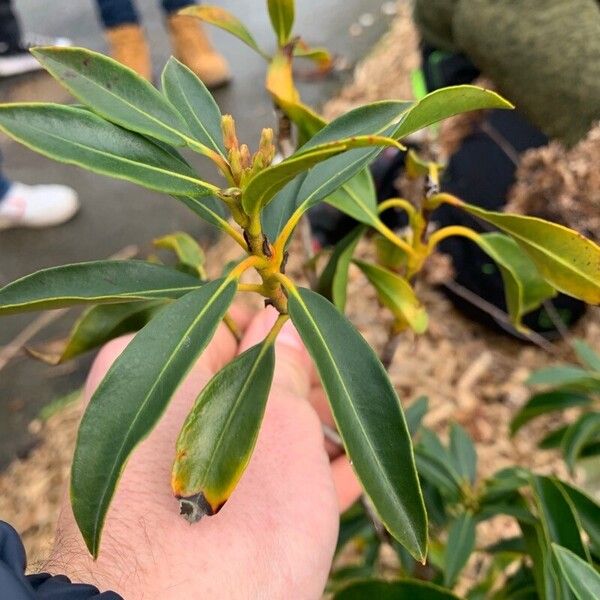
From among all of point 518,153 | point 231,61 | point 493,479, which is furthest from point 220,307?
point 231,61

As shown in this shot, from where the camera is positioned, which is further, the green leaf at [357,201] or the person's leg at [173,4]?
the person's leg at [173,4]

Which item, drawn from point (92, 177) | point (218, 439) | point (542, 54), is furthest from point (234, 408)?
point (92, 177)

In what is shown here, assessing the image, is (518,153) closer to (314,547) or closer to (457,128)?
(457,128)

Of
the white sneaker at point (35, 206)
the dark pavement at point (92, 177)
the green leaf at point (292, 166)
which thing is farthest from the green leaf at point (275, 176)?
the white sneaker at point (35, 206)

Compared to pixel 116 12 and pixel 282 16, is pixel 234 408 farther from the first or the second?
pixel 116 12

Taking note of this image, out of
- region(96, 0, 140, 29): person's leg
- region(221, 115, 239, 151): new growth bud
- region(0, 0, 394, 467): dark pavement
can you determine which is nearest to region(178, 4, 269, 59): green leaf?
region(221, 115, 239, 151): new growth bud

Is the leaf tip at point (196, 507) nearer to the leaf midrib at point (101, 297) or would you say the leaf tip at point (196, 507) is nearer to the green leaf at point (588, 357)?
the leaf midrib at point (101, 297)
